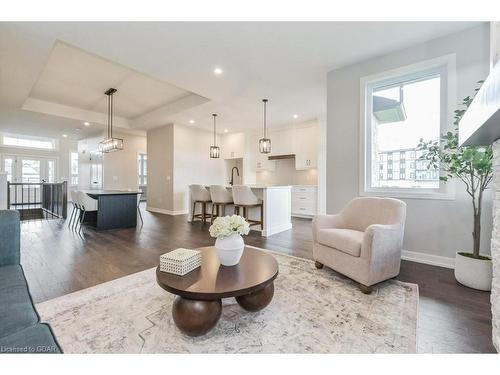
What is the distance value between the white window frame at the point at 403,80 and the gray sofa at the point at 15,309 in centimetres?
345

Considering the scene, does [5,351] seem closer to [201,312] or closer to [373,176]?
[201,312]

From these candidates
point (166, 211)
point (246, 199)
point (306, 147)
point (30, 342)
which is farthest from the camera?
point (166, 211)

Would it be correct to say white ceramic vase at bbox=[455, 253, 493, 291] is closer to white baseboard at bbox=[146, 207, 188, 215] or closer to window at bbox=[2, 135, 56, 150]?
white baseboard at bbox=[146, 207, 188, 215]

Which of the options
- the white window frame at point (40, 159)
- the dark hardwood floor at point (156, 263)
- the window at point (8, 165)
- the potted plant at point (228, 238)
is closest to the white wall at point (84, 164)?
the white window frame at point (40, 159)

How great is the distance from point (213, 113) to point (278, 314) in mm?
5214

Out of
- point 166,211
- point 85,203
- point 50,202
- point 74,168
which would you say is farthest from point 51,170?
point 85,203

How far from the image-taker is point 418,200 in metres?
2.92

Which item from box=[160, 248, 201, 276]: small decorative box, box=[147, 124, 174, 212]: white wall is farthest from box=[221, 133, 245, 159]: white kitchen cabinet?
box=[160, 248, 201, 276]: small decorative box

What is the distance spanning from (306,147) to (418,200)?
3.94 metres

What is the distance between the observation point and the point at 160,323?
5.30ft

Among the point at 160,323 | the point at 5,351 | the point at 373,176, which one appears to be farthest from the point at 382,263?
the point at 5,351

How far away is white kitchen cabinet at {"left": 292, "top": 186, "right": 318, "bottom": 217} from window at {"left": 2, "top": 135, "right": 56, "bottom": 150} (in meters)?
10.2

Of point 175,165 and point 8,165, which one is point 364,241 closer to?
point 175,165

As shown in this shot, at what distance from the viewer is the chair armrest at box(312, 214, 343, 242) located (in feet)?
8.58
